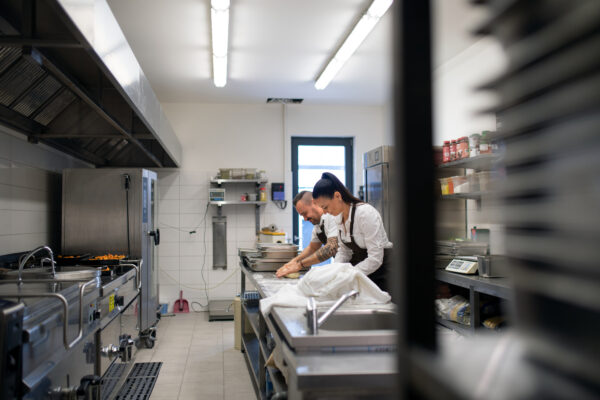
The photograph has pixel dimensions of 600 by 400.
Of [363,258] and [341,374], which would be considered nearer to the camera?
[341,374]

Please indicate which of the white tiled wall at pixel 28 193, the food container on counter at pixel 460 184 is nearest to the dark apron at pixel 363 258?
the food container on counter at pixel 460 184

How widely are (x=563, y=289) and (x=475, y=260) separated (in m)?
3.23

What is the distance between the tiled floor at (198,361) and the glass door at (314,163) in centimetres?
182

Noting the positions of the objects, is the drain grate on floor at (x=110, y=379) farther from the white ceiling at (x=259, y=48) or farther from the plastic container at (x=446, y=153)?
the plastic container at (x=446, y=153)

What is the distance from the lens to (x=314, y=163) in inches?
268

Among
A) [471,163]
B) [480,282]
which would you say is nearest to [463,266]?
[480,282]

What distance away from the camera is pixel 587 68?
31 centimetres

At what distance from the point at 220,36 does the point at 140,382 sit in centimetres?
294

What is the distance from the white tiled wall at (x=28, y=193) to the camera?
3.24 meters

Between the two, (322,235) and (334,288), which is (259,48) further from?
(334,288)

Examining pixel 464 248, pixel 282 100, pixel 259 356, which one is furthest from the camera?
pixel 282 100

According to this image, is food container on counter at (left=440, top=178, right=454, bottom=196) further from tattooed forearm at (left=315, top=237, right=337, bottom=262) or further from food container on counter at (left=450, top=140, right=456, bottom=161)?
tattooed forearm at (left=315, top=237, right=337, bottom=262)

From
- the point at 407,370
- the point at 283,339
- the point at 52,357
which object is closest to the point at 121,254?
the point at 52,357

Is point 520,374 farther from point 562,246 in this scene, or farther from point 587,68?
point 587,68
